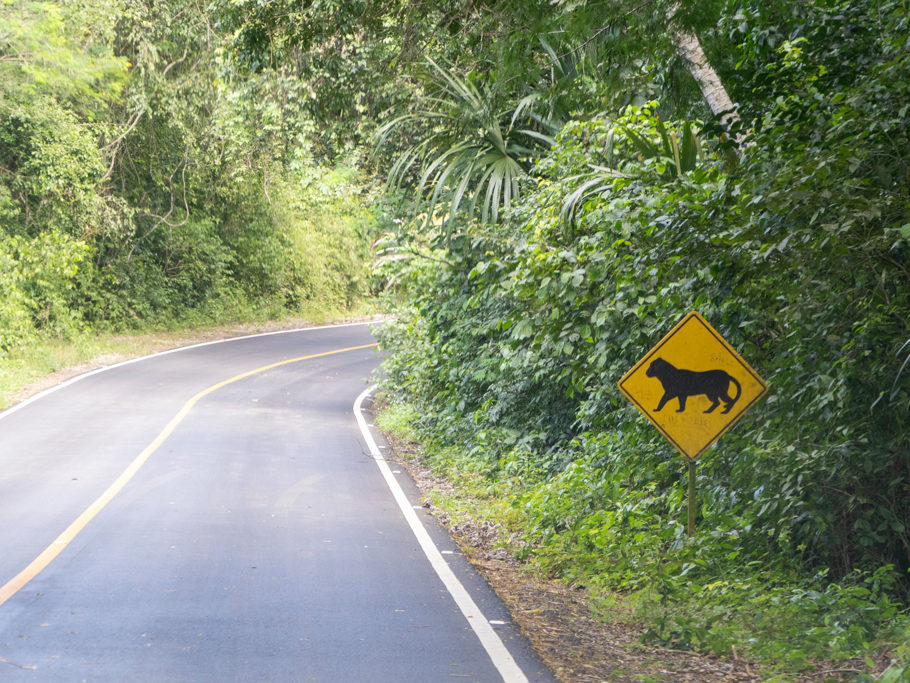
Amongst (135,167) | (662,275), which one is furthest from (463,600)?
(135,167)

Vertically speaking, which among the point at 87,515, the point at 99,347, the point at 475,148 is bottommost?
the point at 87,515

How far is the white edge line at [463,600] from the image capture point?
5.65m

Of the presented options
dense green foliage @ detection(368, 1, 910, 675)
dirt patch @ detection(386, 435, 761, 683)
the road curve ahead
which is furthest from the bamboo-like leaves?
the road curve ahead

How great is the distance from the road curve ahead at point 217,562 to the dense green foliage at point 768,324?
1.51m

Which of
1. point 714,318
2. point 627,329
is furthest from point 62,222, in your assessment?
point 714,318

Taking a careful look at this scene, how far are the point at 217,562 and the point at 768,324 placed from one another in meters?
5.10

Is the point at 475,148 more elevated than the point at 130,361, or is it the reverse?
the point at 475,148

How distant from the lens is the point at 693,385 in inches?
257

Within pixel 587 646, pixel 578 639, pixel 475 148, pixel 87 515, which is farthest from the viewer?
pixel 475 148

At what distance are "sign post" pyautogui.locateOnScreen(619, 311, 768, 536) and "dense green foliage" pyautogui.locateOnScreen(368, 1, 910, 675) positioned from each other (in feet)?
1.45

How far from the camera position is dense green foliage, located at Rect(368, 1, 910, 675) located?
225 inches

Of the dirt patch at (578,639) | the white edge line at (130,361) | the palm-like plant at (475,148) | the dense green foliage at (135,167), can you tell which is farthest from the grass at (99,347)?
the dirt patch at (578,639)

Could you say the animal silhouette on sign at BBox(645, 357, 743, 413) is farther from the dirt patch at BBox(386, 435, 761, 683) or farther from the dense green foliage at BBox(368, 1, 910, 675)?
the dirt patch at BBox(386, 435, 761, 683)

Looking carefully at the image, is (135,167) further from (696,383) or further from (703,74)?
(696,383)
